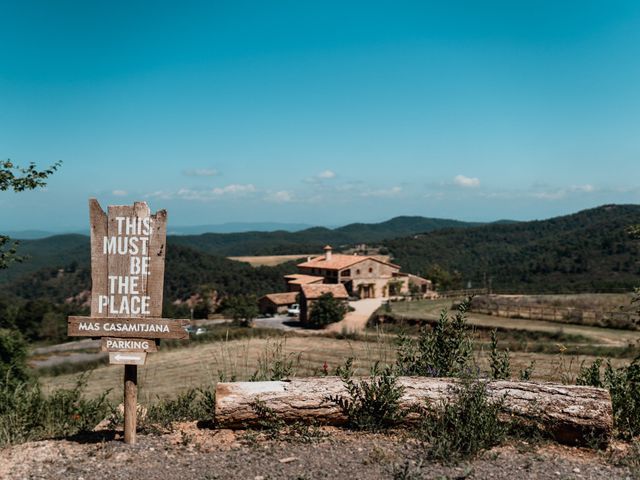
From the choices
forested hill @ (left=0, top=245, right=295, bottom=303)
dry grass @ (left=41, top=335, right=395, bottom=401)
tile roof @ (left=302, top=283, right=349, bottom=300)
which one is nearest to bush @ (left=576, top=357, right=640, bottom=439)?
dry grass @ (left=41, top=335, right=395, bottom=401)

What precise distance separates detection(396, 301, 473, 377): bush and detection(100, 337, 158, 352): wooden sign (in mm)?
3131

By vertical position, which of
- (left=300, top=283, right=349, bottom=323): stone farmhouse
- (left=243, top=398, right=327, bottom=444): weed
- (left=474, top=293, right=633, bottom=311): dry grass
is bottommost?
(left=300, top=283, right=349, bottom=323): stone farmhouse

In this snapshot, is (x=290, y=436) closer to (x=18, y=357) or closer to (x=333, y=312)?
(x=18, y=357)

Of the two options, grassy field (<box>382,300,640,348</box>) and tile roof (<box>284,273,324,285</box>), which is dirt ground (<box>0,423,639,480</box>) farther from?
tile roof (<box>284,273,324,285</box>)

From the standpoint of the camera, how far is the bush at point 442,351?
686 centimetres

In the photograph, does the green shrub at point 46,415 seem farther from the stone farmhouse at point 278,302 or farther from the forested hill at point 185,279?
the forested hill at point 185,279

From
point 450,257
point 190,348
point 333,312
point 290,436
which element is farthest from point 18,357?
point 450,257

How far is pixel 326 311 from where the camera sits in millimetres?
45656

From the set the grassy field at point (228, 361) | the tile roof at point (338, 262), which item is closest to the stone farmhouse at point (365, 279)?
the tile roof at point (338, 262)

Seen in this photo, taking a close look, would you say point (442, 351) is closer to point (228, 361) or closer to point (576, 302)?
point (228, 361)

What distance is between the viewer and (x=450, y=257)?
102938 mm

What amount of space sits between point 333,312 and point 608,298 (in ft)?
68.3

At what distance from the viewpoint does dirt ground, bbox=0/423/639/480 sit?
4.96 meters

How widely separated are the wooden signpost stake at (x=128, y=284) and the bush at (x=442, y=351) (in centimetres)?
302
